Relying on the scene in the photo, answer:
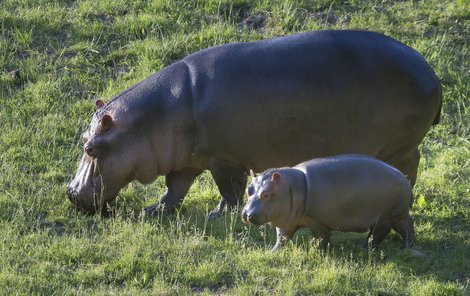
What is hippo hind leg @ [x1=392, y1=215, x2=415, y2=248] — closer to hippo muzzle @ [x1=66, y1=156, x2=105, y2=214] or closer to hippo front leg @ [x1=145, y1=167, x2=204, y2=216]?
hippo front leg @ [x1=145, y1=167, x2=204, y2=216]

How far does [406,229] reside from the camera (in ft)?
26.1

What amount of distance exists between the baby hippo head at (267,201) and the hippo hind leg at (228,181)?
1.19 m

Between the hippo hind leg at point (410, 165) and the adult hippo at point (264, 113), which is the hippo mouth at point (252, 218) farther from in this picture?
the hippo hind leg at point (410, 165)

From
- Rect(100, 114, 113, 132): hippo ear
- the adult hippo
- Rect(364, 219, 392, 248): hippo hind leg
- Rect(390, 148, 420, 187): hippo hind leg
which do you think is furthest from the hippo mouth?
Rect(390, 148, 420, 187): hippo hind leg

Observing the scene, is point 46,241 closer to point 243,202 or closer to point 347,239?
point 243,202

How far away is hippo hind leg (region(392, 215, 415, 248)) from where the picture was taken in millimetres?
7926

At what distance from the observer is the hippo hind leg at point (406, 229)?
312 inches

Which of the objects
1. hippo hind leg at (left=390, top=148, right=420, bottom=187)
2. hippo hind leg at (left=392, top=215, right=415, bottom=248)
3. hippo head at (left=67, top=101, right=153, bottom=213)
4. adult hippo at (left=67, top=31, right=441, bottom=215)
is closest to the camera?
hippo hind leg at (left=392, top=215, right=415, bottom=248)

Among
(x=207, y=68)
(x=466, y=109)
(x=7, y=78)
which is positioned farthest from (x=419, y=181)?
(x=7, y=78)

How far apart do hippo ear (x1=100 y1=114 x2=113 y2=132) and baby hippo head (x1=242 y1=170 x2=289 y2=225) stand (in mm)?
1621

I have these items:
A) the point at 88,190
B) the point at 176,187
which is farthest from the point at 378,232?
the point at 88,190

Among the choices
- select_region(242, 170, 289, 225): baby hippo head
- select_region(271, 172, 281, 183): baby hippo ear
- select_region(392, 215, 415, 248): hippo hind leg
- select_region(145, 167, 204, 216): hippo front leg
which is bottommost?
select_region(145, 167, 204, 216): hippo front leg

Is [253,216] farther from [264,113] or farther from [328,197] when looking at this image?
[264,113]

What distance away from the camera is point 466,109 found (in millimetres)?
10617
